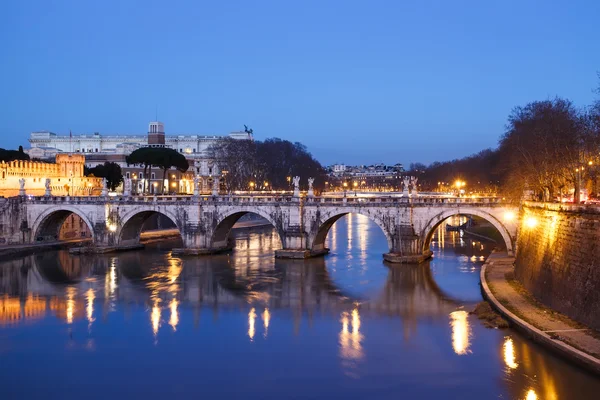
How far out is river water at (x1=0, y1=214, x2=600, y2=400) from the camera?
21000 mm

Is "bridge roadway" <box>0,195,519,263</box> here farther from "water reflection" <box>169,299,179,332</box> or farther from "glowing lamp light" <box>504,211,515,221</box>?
"water reflection" <box>169,299,179,332</box>

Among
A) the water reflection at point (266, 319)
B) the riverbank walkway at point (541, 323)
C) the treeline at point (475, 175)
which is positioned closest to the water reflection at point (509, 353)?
the riverbank walkway at point (541, 323)

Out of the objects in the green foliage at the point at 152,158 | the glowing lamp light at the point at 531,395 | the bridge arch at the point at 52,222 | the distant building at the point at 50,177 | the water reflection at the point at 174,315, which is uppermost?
the green foliage at the point at 152,158

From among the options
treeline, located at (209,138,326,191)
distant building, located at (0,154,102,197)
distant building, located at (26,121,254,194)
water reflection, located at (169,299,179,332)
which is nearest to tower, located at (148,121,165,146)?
distant building, located at (26,121,254,194)

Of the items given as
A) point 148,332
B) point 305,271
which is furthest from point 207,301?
point 305,271

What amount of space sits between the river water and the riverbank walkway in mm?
453

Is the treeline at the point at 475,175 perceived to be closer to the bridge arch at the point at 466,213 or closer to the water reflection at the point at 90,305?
the bridge arch at the point at 466,213

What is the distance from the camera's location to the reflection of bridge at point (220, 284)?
33000mm

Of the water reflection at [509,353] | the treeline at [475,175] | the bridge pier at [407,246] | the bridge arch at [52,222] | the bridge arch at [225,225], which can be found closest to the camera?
A: the water reflection at [509,353]

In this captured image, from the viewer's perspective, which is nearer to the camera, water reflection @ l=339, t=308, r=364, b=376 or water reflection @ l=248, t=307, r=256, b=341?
water reflection @ l=339, t=308, r=364, b=376

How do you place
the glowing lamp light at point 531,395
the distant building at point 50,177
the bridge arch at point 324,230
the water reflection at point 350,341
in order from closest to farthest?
the glowing lamp light at point 531,395, the water reflection at point 350,341, the bridge arch at point 324,230, the distant building at point 50,177

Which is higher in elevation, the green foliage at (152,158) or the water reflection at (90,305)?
the green foliage at (152,158)

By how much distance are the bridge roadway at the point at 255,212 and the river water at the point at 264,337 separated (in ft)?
8.80

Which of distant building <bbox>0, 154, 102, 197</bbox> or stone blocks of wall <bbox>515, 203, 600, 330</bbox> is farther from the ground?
distant building <bbox>0, 154, 102, 197</bbox>
